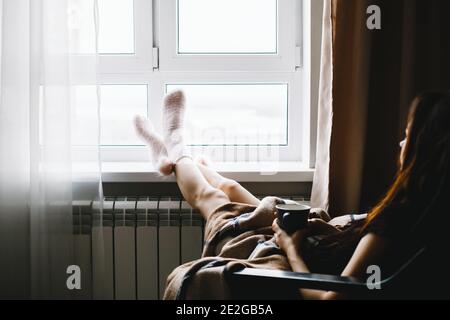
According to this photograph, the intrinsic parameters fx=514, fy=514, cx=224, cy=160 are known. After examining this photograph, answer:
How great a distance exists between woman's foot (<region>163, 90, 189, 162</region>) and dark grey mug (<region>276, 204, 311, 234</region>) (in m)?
0.67

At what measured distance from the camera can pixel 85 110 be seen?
1.66 metres

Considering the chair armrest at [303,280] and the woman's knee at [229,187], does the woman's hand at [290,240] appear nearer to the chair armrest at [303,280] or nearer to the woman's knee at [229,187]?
the chair armrest at [303,280]

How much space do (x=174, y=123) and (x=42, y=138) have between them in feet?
1.62

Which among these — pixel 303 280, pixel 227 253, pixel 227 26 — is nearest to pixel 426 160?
pixel 303 280

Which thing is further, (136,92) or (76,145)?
(136,92)

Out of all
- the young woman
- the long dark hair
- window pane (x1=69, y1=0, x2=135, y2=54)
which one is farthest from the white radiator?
the long dark hair

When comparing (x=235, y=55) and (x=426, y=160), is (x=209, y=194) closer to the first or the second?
(x=235, y=55)

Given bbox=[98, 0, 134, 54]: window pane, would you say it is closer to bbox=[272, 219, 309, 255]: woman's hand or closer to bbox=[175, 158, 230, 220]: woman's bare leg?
bbox=[175, 158, 230, 220]: woman's bare leg

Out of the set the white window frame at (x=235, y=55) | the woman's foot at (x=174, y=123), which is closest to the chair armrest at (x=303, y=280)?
the woman's foot at (x=174, y=123)

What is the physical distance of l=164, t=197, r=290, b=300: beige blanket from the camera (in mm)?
1081

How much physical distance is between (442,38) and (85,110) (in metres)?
1.18

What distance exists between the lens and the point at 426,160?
0.95 meters
